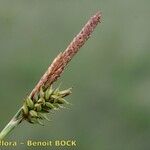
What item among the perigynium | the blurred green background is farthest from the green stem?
the blurred green background

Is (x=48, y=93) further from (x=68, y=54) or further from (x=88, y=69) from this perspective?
(x=88, y=69)

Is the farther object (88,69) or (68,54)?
(88,69)

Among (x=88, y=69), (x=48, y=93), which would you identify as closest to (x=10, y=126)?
(x=48, y=93)

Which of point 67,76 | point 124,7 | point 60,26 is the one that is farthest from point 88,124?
point 124,7

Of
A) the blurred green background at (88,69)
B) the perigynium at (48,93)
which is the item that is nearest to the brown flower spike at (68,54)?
the perigynium at (48,93)

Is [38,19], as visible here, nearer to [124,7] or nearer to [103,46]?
[103,46]

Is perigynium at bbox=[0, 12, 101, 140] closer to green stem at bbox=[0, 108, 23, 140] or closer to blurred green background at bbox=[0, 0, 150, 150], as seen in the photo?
green stem at bbox=[0, 108, 23, 140]
